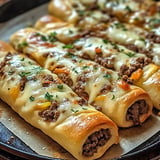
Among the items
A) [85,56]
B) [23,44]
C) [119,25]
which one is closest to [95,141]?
[85,56]

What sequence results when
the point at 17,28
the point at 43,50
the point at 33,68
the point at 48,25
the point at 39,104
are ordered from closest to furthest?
1. the point at 39,104
2. the point at 33,68
3. the point at 43,50
4. the point at 48,25
5. the point at 17,28

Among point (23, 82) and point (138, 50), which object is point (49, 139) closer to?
point (23, 82)

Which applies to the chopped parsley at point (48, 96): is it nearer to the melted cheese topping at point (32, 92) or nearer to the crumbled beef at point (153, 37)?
the melted cheese topping at point (32, 92)

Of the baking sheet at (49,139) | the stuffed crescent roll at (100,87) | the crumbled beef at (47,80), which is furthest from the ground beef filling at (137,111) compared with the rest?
the crumbled beef at (47,80)

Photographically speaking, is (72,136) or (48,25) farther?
(48,25)

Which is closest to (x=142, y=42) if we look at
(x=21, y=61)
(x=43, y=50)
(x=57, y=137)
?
(x=43, y=50)

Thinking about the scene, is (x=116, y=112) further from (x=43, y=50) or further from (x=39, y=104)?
(x=43, y=50)

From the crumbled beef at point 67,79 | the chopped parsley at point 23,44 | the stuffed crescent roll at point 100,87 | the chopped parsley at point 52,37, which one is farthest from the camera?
the chopped parsley at point 52,37
